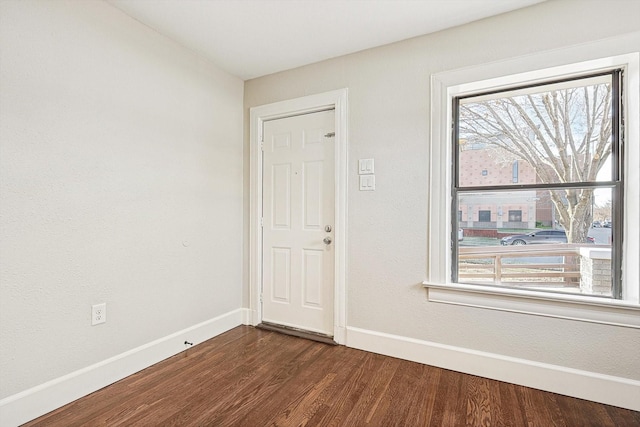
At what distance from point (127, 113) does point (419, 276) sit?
7.65 feet

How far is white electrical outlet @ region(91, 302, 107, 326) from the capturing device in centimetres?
196

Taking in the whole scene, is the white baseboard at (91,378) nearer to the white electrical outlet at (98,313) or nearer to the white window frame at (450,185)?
the white electrical outlet at (98,313)

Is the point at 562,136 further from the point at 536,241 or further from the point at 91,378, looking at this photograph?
the point at 91,378

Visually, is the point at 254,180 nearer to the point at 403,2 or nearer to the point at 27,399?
the point at 403,2

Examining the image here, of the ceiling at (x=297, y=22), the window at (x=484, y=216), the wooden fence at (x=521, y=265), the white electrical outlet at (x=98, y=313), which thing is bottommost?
the white electrical outlet at (x=98, y=313)

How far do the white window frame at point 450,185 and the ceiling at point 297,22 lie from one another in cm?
38

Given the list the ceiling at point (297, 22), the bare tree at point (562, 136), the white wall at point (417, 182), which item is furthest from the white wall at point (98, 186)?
the bare tree at point (562, 136)

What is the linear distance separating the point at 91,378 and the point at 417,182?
2473 mm

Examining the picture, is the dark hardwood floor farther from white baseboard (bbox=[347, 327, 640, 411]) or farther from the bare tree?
the bare tree

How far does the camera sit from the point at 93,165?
6.43ft

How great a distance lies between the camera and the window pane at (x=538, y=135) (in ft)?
6.56

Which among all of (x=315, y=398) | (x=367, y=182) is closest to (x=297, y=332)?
(x=315, y=398)

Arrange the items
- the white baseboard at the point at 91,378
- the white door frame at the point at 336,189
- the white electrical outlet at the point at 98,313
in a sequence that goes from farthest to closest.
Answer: the white door frame at the point at 336,189, the white electrical outlet at the point at 98,313, the white baseboard at the point at 91,378

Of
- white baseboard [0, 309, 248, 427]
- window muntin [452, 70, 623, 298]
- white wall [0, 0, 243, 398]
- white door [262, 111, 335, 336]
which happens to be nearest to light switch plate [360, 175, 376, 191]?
white door [262, 111, 335, 336]
